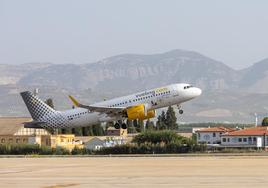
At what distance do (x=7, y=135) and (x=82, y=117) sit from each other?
41.1 meters

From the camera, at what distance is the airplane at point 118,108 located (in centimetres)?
9762

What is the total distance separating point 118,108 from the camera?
331 ft

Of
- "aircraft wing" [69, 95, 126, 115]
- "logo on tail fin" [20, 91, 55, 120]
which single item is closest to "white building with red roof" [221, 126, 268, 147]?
"logo on tail fin" [20, 91, 55, 120]

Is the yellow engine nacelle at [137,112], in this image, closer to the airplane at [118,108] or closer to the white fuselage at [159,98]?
the airplane at [118,108]

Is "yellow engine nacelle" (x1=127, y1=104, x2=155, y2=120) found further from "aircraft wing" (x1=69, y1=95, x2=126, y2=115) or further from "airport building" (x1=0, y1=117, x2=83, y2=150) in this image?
"airport building" (x1=0, y1=117, x2=83, y2=150)

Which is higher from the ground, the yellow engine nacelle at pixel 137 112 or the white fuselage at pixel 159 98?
the white fuselage at pixel 159 98

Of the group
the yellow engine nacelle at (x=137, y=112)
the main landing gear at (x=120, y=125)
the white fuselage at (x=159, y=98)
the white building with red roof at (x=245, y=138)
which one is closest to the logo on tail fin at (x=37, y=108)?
the white fuselage at (x=159, y=98)

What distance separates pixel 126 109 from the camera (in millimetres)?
100000

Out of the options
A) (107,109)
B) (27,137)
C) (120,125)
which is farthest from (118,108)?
(27,137)

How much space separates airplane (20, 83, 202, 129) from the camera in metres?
97.6
